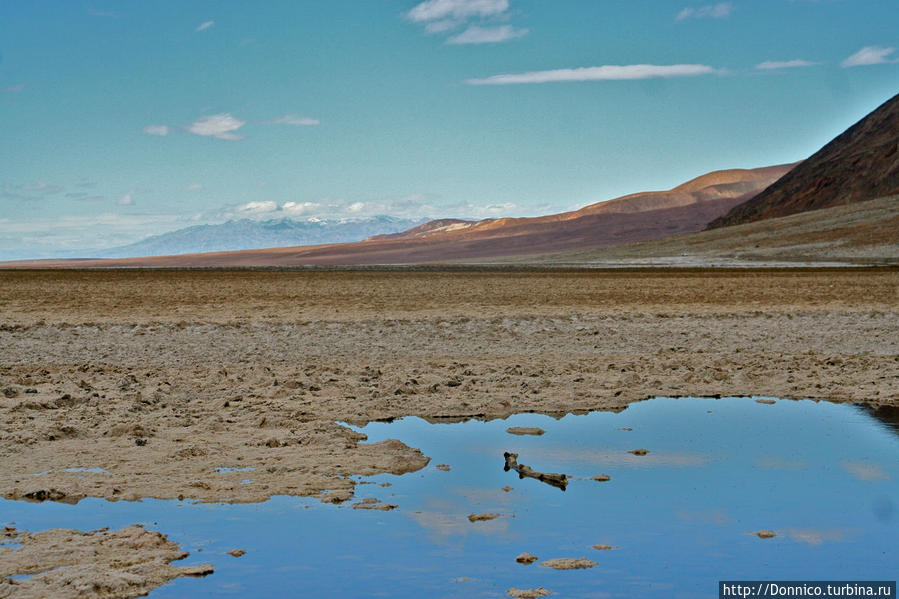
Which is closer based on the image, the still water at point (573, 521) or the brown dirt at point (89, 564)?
the brown dirt at point (89, 564)

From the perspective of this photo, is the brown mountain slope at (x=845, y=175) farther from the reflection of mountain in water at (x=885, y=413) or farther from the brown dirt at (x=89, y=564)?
the brown dirt at (x=89, y=564)

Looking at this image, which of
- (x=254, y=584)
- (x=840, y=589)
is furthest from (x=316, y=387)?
(x=840, y=589)

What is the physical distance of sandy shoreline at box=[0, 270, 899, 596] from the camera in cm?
895

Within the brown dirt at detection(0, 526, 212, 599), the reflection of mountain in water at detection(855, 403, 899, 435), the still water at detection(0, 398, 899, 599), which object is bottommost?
the reflection of mountain in water at detection(855, 403, 899, 435)

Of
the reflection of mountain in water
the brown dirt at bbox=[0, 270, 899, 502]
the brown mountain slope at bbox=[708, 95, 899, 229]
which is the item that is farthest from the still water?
the brown mountain slope at bbox=[708, 95, 899, 229]

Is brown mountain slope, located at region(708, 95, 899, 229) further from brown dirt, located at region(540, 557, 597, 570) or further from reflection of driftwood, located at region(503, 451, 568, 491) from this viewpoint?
brown dirt, located at region(540, 557, 597, 570)

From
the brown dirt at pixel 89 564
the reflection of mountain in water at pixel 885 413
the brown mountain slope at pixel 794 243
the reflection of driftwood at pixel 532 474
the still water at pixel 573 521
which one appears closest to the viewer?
the brown dirt at pixel 89 564

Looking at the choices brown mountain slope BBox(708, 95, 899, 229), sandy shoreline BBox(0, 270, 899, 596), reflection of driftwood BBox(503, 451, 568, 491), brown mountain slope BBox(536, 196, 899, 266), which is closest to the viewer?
reflection of driftwood BBox(503, 451, 568, 491)

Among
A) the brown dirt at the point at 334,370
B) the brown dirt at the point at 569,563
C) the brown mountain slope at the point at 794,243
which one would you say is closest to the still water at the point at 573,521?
the brown dirt at the point at 569,563

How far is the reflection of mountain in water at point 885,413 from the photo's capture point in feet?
34.9

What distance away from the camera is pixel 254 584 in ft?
19.2

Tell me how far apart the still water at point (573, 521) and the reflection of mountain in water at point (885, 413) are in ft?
1.40

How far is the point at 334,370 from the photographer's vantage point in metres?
14.7

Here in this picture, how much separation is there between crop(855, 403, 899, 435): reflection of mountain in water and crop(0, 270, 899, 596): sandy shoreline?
0.34 metres
